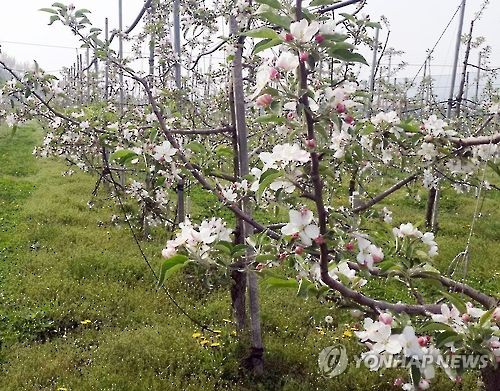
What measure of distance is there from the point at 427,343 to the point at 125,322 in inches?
130

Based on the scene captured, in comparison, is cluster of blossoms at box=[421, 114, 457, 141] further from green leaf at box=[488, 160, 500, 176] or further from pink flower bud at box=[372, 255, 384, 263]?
pink flower bud at box=[372, 255, 384, 263]

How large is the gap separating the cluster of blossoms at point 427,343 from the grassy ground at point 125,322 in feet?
3.24

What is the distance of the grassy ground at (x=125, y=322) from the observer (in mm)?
3303

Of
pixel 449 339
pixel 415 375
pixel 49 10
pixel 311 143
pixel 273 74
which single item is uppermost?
pixel 49 10

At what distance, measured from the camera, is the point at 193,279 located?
4871mm

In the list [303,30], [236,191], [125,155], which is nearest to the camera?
[303,30]

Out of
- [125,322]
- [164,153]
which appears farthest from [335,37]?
[125,322]

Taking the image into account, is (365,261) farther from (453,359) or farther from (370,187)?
(370,187)

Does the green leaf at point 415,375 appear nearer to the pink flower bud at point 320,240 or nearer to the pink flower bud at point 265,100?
the pink flower bud at point 320,240

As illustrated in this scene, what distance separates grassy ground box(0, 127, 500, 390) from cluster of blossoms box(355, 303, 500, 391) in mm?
986

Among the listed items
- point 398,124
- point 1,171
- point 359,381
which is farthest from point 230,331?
point 1,171

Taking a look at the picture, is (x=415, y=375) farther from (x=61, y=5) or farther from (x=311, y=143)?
(x=61, y=5)

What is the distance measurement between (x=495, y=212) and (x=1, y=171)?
9.24 m

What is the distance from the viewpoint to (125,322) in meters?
4.16
